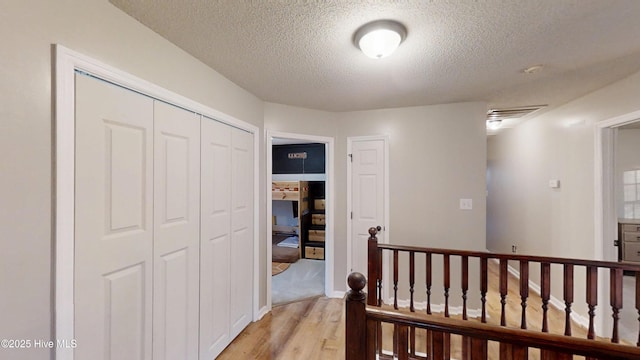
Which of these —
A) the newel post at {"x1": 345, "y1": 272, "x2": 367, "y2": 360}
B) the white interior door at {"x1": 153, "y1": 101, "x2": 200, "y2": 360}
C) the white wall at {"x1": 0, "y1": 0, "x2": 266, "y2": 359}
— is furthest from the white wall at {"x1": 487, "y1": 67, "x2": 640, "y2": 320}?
the white wall at {"x1": 0, "y1": 0, "x2": 266, "y2": 359}

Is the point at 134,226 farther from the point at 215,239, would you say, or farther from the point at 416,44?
the point at 416,44

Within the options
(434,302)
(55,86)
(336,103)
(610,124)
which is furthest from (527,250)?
(55,86)

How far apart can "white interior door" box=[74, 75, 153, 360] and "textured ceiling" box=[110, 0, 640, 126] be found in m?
0.55

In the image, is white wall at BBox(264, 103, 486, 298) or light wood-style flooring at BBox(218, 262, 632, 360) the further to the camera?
white wall at BBox(264, 103, 486, 298)

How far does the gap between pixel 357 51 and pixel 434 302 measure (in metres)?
2.78

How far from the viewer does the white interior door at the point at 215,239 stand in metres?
1.96

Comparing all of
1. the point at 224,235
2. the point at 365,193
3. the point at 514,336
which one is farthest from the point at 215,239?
the point at 514,336

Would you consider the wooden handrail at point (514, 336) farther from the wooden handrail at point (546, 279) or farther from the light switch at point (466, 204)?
the light switch at point (466, 204)

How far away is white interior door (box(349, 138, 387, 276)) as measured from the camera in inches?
124

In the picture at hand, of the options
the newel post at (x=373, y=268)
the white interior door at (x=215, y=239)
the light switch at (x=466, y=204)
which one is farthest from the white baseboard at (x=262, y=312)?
the light switch at (x=466, y=204)

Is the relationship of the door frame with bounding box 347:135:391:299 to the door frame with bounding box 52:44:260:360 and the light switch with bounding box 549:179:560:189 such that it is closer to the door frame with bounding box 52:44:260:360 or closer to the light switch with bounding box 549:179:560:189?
the light switch with bounding box 549:179:560:189

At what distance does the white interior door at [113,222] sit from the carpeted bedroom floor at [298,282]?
6.28ft

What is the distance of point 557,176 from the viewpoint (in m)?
3.04

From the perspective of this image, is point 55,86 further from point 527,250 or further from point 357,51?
point 527,250
